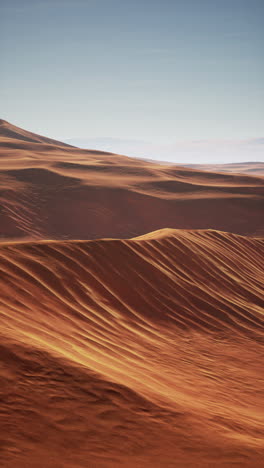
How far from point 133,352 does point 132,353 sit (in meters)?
0.06

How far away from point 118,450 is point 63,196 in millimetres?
22114

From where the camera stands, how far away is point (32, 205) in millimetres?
23141

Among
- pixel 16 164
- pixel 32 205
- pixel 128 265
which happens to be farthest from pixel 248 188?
pixel 128 265

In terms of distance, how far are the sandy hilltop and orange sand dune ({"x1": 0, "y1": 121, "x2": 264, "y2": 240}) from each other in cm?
1025

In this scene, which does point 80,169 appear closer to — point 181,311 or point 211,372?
point 181,311

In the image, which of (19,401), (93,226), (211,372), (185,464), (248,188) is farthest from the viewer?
(248,188)

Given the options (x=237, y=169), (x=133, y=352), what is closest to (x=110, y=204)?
(x=133, y=352)

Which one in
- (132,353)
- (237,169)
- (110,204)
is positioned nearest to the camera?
(132,353)

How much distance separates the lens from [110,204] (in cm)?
2475

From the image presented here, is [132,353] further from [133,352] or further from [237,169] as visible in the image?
[237,169]

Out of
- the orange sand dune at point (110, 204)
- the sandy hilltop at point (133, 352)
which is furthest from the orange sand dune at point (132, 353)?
the orange sand dune at point (110, 204)

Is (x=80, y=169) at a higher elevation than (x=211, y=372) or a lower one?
higher

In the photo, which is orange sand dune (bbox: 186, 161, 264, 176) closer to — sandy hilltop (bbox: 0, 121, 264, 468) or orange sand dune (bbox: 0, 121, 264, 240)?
orange sand dune (bbox: 0, 121, 264, 240)

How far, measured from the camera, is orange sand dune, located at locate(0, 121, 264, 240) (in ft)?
71.1
